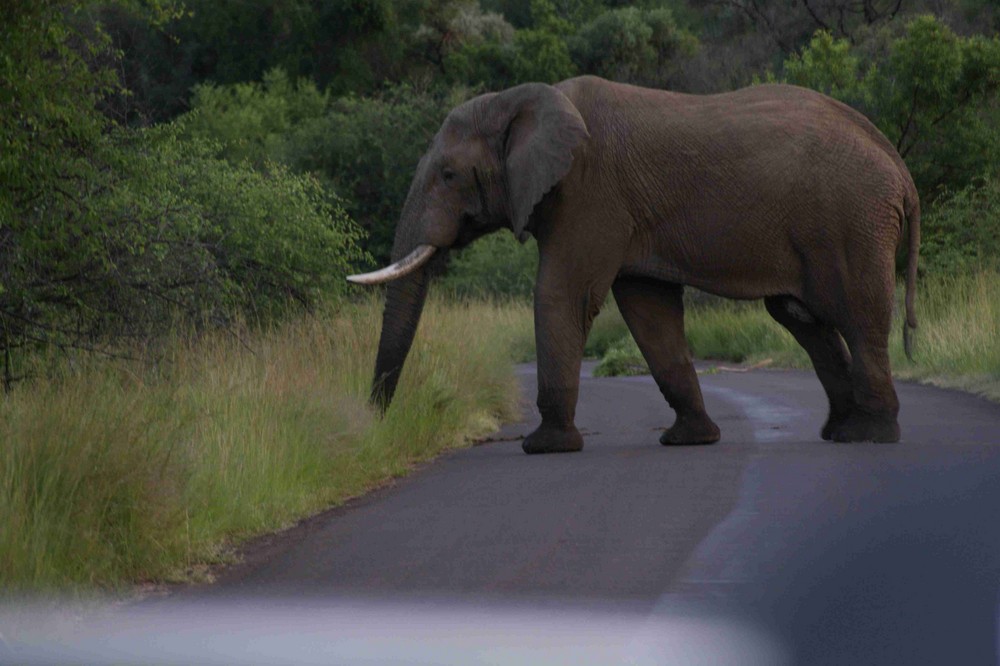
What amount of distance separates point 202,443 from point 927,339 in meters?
15.4

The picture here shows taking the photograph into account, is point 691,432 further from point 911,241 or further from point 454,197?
point 454,197

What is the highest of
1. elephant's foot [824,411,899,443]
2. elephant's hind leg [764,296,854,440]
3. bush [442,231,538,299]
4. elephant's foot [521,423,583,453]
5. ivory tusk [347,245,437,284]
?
ivory tusk [347,245,437,284]

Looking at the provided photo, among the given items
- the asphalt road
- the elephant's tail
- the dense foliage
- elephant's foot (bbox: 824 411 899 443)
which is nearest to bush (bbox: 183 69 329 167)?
the dense foliage

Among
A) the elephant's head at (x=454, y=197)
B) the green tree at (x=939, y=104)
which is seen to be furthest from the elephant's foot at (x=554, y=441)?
the green tree at (x=939, y=104)

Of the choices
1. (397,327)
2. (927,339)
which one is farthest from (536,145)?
(927,339)

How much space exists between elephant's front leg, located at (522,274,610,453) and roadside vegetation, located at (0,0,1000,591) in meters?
0.97

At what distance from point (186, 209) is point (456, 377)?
330 centimetres

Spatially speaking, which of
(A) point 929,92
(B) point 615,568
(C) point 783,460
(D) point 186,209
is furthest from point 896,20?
(B) point 615,568

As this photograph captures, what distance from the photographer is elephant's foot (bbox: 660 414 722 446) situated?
14.0m

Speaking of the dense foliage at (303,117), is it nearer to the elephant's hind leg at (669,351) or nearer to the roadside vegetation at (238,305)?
the roadside vegetation at (238,305)

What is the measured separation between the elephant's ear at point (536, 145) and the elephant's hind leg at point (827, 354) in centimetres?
203

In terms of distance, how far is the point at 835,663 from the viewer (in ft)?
20.2

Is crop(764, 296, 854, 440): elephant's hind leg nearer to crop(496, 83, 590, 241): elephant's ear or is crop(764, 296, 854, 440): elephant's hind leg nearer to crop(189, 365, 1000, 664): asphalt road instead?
crop(189, 365, 1000, 664): asphalt road

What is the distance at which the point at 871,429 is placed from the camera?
13.6 meters
